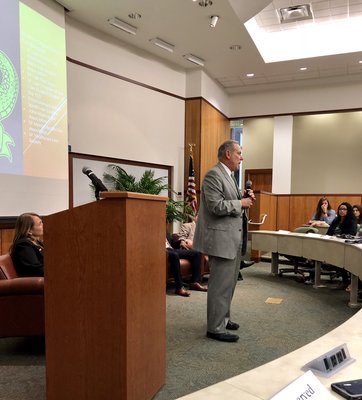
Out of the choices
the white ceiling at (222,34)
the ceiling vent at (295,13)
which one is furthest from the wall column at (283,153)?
the ceiling vent at (295,13)

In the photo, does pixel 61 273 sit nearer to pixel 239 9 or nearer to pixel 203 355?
pixel 203 355

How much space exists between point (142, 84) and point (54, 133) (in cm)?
244

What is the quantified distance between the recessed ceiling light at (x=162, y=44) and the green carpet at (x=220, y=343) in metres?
4.07

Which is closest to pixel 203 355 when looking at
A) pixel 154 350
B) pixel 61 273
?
pixel 154 350

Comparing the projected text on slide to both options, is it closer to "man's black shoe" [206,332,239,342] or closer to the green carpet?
the green carpet

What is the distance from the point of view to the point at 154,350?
5.91 feet

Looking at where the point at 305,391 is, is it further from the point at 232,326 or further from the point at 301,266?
the point at 301,266

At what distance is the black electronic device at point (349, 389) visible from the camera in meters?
0.80

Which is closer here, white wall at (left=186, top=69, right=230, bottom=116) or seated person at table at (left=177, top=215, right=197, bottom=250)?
seated person at table at (left=177, top=215, right=197, bottom=250)

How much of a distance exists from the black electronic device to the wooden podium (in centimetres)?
92

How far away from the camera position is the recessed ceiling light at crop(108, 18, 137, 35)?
5133 mm

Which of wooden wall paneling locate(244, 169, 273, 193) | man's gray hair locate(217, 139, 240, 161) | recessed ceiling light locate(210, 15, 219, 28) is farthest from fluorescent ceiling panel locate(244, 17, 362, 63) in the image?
man's gray hair locate(217, 139, 240, 161)

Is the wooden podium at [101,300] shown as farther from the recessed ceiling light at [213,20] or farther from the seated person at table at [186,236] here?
the recessed ceiling light at [213,20]

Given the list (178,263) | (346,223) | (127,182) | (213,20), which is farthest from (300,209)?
(178,263)
